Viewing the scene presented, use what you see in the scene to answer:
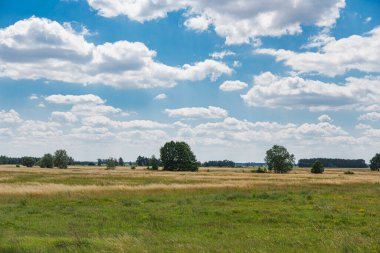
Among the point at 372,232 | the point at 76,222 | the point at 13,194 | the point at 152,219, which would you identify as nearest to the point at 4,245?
the point at 76,222

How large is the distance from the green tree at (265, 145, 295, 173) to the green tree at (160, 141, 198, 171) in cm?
2468

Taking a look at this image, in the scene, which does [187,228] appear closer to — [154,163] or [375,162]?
[154,163]

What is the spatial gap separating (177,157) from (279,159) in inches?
1300

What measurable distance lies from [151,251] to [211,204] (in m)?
16.1

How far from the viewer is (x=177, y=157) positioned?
452 feet

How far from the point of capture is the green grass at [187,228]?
499 inches

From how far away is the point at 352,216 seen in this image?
71.6ft

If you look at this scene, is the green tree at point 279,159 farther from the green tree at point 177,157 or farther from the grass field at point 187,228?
the grass field at point 187,228

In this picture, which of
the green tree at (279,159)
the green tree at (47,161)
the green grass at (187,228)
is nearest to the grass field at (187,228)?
the green grass at (187,228)

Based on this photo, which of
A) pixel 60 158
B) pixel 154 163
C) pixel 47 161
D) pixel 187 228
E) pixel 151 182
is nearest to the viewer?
pixel 187 228

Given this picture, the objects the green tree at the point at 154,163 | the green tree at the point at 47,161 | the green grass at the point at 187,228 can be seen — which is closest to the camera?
the green grass at the point at 187,228

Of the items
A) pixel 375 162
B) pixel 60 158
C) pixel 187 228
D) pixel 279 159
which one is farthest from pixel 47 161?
pixel 187 228

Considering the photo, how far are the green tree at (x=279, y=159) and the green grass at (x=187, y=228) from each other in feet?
344

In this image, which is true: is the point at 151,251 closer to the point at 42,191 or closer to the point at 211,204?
the point at 211,204
